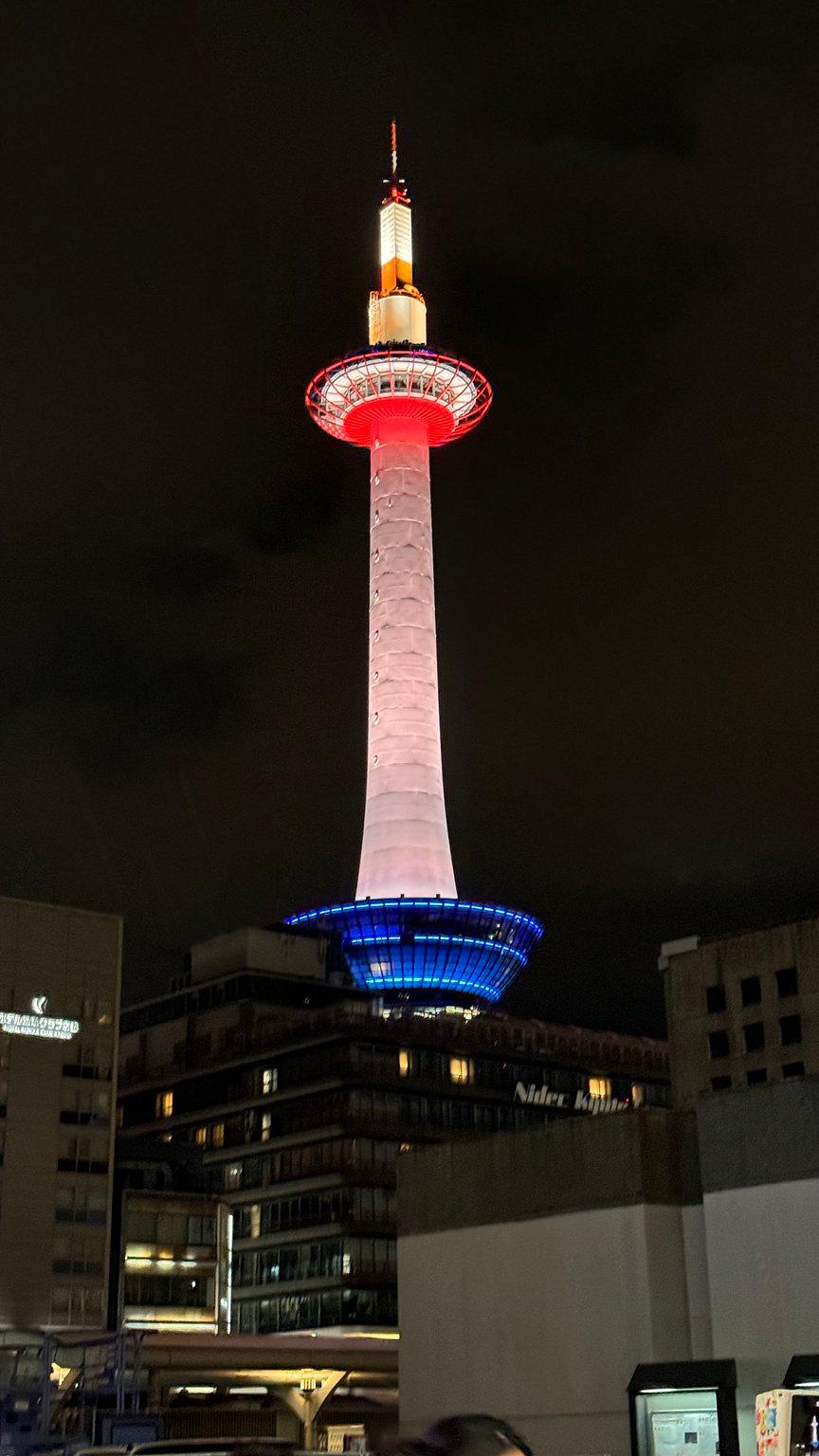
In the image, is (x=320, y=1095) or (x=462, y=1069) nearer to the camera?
(x=320, y=1095)

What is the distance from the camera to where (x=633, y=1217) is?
154 feet

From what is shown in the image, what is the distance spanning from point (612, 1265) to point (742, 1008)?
4593cm

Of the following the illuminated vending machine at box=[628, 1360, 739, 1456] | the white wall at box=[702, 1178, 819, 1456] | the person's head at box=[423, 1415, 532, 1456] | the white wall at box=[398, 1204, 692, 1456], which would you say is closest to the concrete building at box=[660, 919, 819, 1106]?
the white wall at box=[398, 1204, 692, 1456]

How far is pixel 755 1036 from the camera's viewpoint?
296 feet

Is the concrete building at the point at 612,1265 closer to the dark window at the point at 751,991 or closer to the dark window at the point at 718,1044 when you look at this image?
the dark window at the point at 751,991

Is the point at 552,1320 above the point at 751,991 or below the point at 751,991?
below

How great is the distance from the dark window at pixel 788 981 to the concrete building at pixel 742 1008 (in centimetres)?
5

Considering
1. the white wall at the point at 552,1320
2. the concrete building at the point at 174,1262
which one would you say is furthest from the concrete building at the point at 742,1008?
the white wall at the point at 552,1320

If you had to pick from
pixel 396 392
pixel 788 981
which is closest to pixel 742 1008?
pixel 788 981

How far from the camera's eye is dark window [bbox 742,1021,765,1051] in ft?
294

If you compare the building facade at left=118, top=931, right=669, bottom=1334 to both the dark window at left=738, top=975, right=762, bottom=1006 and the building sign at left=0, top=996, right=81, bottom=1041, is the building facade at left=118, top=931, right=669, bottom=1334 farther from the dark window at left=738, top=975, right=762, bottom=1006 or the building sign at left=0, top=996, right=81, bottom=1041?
the dark window at left=738, top=975, right=762, bottom=1006

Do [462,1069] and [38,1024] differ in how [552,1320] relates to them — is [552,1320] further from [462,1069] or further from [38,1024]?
[462,1069]

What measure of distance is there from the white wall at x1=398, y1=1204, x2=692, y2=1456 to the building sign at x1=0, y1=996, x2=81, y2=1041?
171 feet

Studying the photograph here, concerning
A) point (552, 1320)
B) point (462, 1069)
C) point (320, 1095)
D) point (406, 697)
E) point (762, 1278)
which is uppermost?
point (406, 697)
